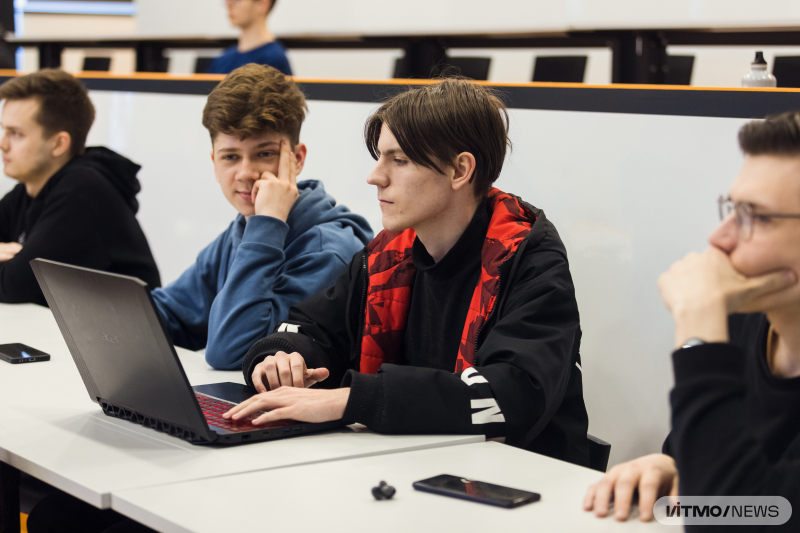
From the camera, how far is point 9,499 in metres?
1.32

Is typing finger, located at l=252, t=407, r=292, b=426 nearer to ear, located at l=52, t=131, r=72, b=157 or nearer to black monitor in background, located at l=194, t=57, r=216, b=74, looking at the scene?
ear, located at l=52, t=131, r=72, b=157

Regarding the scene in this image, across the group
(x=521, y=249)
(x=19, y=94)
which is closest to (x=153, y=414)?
(x=521, y=249)

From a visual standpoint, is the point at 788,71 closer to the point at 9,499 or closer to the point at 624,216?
the point at 624,216

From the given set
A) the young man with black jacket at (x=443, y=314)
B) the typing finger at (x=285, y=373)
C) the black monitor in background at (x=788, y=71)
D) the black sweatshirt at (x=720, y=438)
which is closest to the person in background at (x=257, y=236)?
the young man with black jacket at (x=443, y=314)

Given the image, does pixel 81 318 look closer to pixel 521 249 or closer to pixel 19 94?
pixel 521 249

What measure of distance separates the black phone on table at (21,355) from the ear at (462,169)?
0.92 metres

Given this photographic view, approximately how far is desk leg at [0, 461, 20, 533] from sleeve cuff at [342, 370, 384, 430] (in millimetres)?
559

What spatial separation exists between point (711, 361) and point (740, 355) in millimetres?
35

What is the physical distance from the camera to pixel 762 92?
1.57 metres

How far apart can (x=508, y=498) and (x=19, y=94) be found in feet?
7.65

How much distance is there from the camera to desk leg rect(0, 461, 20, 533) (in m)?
1.30

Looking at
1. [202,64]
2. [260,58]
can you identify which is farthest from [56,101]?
[202,64]

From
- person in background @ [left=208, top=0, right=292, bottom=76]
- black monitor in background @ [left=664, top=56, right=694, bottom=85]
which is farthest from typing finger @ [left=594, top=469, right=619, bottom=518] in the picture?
person in background @ [left=208, top=0, right=292, bottom=76]

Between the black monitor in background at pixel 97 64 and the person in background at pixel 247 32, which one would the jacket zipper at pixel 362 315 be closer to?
the person in background at pixel 247 32
